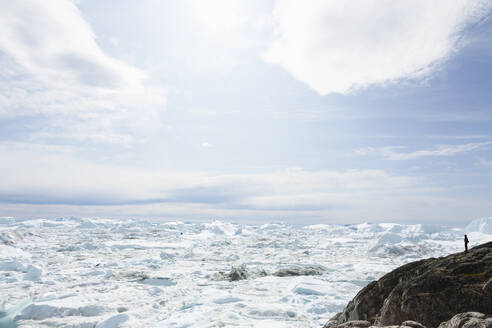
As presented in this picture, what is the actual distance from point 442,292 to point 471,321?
2.29 metres

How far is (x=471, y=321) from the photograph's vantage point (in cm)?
436

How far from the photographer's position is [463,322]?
451cm

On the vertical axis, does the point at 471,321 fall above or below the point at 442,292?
above

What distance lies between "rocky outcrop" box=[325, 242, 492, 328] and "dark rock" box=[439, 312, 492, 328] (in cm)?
156

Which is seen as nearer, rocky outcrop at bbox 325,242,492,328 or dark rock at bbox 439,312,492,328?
dark rock at bbox 439,312,492,328

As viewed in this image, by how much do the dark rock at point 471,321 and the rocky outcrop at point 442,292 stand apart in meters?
1.56

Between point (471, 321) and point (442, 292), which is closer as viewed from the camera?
point (471, 321)

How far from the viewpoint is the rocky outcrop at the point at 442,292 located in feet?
19.6

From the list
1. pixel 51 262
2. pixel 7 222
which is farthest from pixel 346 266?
pixel 7 222

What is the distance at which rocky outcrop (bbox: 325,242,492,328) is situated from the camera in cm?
598

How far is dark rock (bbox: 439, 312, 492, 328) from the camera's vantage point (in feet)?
13.6

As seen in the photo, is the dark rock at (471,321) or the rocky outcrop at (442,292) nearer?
the dark rock at (471,321)

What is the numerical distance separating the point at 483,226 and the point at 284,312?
129593 millimetres

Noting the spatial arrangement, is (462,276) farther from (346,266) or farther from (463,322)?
(346,266)
